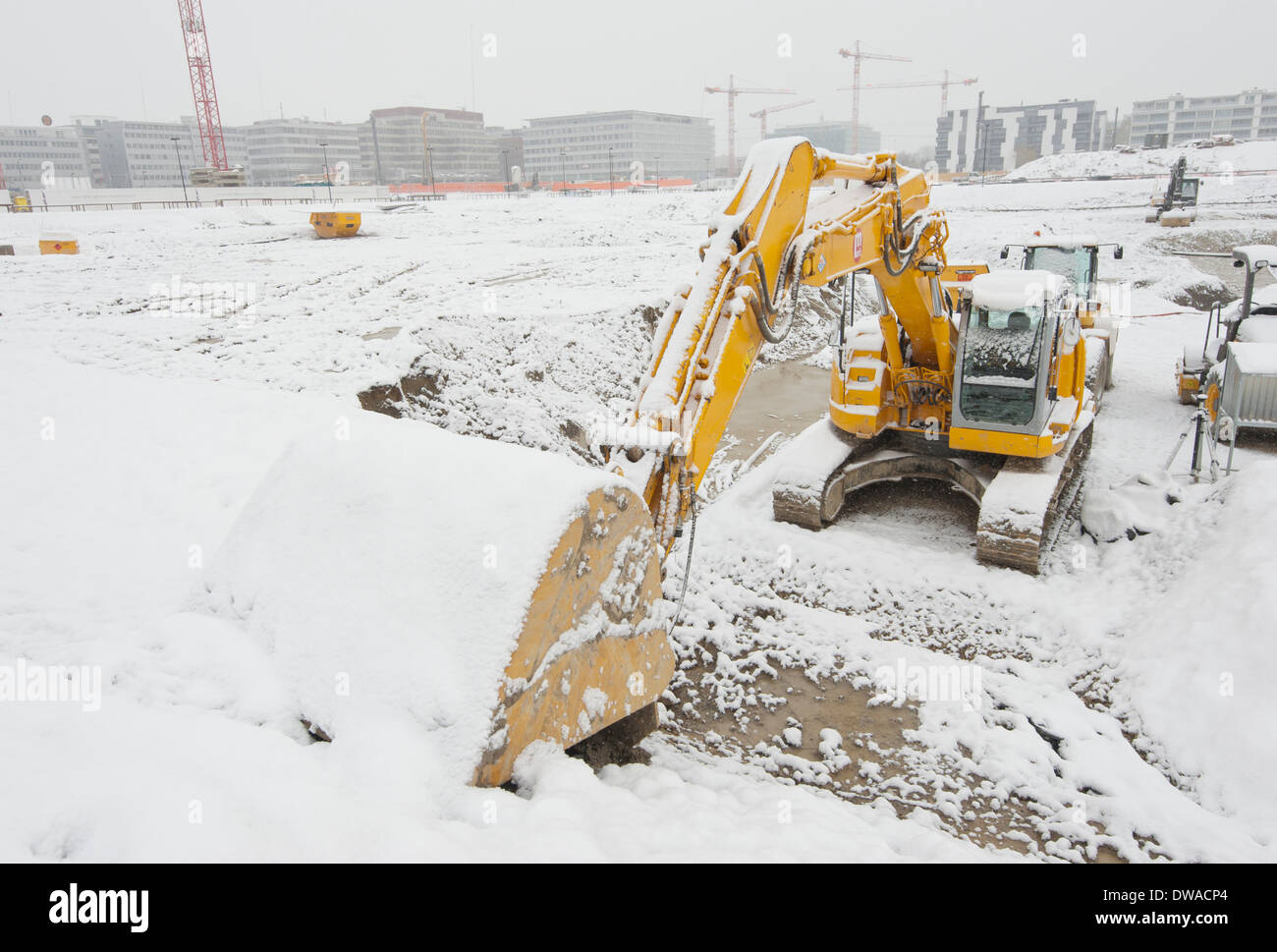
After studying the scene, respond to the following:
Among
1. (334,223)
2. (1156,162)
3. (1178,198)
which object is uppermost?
(1156,162)

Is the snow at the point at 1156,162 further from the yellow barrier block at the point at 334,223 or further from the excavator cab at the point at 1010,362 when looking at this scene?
the excavator cab at the point at 1010,362

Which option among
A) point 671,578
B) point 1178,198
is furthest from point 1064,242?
point 1178,198

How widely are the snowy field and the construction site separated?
0.03m

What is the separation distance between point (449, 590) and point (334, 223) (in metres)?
31.0

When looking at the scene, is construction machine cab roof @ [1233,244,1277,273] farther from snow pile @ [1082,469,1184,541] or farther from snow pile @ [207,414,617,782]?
snow pile @ [207,414,617,782]

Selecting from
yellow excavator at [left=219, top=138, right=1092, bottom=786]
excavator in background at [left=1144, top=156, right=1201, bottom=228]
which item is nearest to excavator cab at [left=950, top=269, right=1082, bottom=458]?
yellow excavator at [left=219, top=138, right=1092, bottom=786]

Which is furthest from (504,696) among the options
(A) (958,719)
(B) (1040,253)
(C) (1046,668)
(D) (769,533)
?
(B) (1040,253)

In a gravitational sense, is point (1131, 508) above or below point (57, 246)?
below

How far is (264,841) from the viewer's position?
8.54ft

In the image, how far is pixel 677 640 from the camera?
6.43 metres

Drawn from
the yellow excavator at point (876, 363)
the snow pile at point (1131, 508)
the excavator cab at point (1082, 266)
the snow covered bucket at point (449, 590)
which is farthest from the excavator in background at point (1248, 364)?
the snow covered bucket at point (449, 590)

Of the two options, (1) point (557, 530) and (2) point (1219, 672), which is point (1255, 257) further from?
(1) point (557, 530)

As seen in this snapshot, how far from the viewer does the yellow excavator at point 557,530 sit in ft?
10.9
